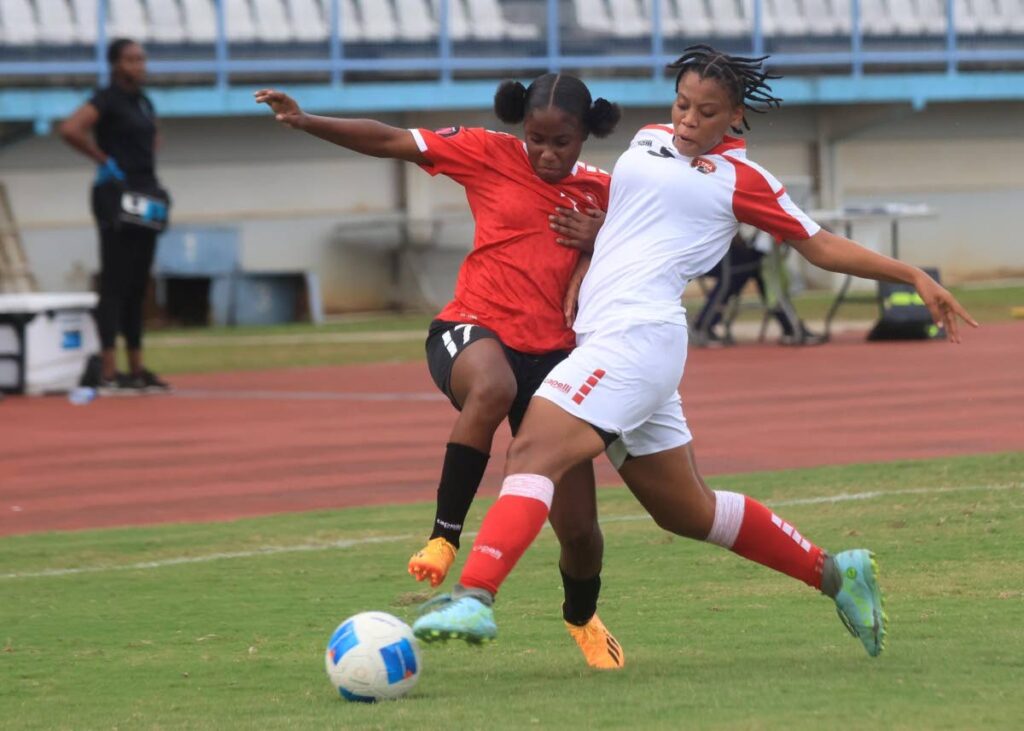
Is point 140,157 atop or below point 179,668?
atop

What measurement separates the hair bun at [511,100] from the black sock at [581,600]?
57.3 inches

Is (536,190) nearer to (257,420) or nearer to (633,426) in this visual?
(633,426)

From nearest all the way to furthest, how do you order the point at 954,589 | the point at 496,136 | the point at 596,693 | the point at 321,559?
1. the point at 596,693
2. the point at 496,136
3. the point at 954,589
4. the point at 321,559

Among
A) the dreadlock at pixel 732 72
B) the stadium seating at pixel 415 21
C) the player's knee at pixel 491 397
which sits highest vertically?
the stadium seating at pixel 415 21

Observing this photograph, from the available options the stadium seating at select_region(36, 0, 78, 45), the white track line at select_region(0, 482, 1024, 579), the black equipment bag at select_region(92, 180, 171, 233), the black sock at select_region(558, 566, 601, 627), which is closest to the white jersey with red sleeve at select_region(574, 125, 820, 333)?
the black sock at select_region(558, 566, 601, 627)

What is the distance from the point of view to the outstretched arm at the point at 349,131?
5570 millimetres

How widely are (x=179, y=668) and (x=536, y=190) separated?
73.2 inches

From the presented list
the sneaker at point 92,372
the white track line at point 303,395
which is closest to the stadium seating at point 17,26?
the sneaker at point 92,372

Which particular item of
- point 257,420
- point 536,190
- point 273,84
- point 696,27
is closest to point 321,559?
point 536,190

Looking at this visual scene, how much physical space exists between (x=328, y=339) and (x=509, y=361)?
1637cm

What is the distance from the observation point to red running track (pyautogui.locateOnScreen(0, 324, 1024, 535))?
10.5 m

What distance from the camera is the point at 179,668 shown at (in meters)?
5.75

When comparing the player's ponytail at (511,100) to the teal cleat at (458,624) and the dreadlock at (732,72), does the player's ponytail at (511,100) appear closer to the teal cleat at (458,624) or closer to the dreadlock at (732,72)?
the dreadlock at (732,72)

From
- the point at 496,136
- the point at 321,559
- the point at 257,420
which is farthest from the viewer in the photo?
the point at 257,420
